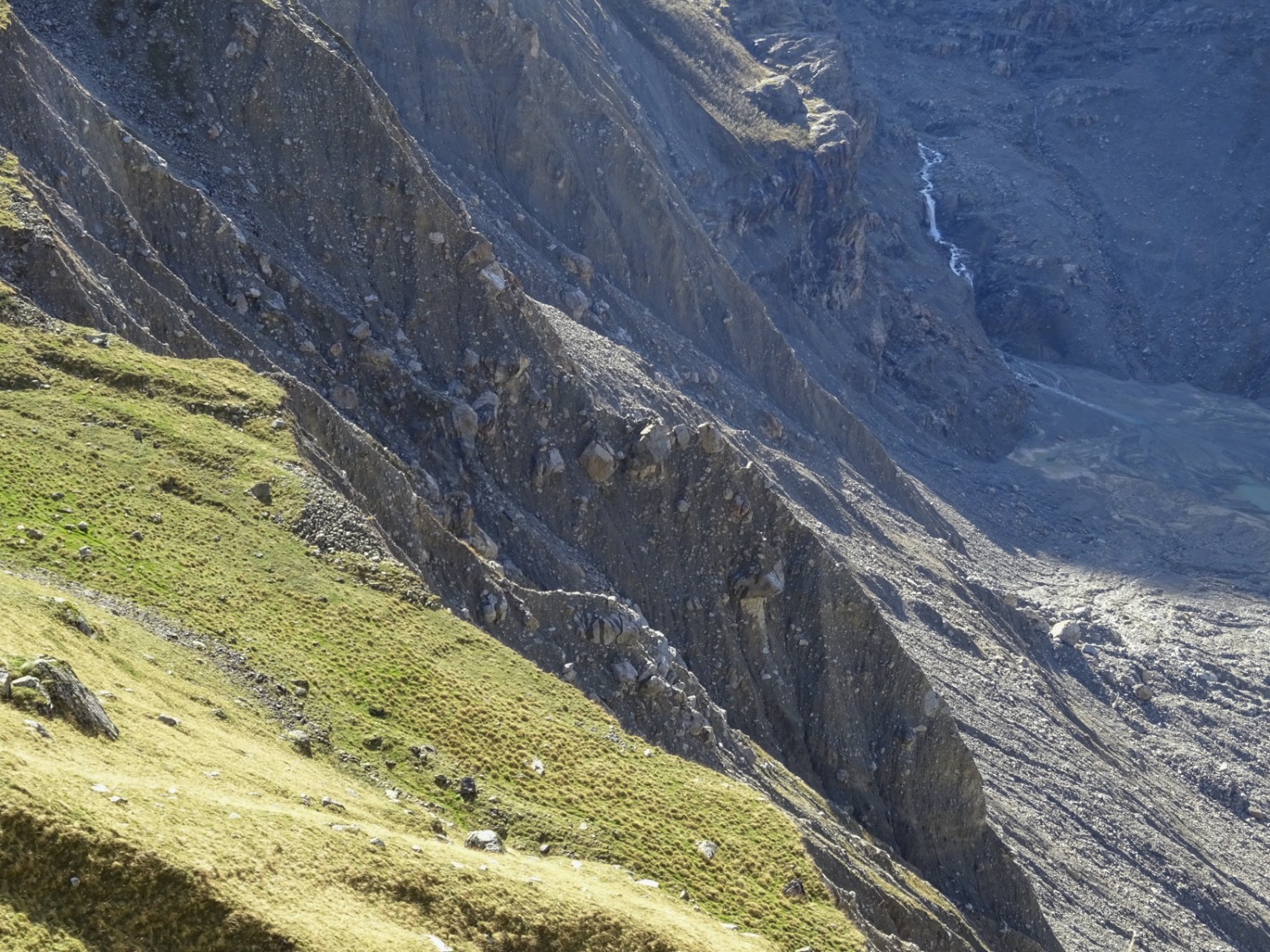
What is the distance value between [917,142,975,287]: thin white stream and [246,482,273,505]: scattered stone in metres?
139

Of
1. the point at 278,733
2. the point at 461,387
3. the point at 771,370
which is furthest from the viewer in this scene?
the point at 771,370

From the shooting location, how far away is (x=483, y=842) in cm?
2709

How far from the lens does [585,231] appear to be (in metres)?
94.4

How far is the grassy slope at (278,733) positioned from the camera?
20.4 metres

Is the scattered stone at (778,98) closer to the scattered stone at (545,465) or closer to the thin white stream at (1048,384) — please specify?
the thin white stream at (1048,384)

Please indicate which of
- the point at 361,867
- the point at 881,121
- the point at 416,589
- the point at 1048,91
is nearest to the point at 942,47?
the point at 1048,91

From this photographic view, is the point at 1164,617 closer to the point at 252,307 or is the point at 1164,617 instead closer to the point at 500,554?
the point at 500,554

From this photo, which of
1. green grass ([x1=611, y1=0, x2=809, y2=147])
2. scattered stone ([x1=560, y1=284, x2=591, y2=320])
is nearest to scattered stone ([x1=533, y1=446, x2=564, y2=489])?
scattered stone ([x1=560, y1=284, x2=591, y2=320])

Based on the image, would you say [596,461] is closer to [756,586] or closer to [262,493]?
[756,586]

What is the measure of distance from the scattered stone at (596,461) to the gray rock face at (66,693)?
37.2m

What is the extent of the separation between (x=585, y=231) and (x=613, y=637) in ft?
189

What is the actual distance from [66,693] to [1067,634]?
301 ft

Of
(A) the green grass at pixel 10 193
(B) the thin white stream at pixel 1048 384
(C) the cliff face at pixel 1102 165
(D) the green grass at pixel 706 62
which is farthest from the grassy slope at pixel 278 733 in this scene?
(C) the cliff face at pixel 1102 165

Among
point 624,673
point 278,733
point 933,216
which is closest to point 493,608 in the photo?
point 624,673
